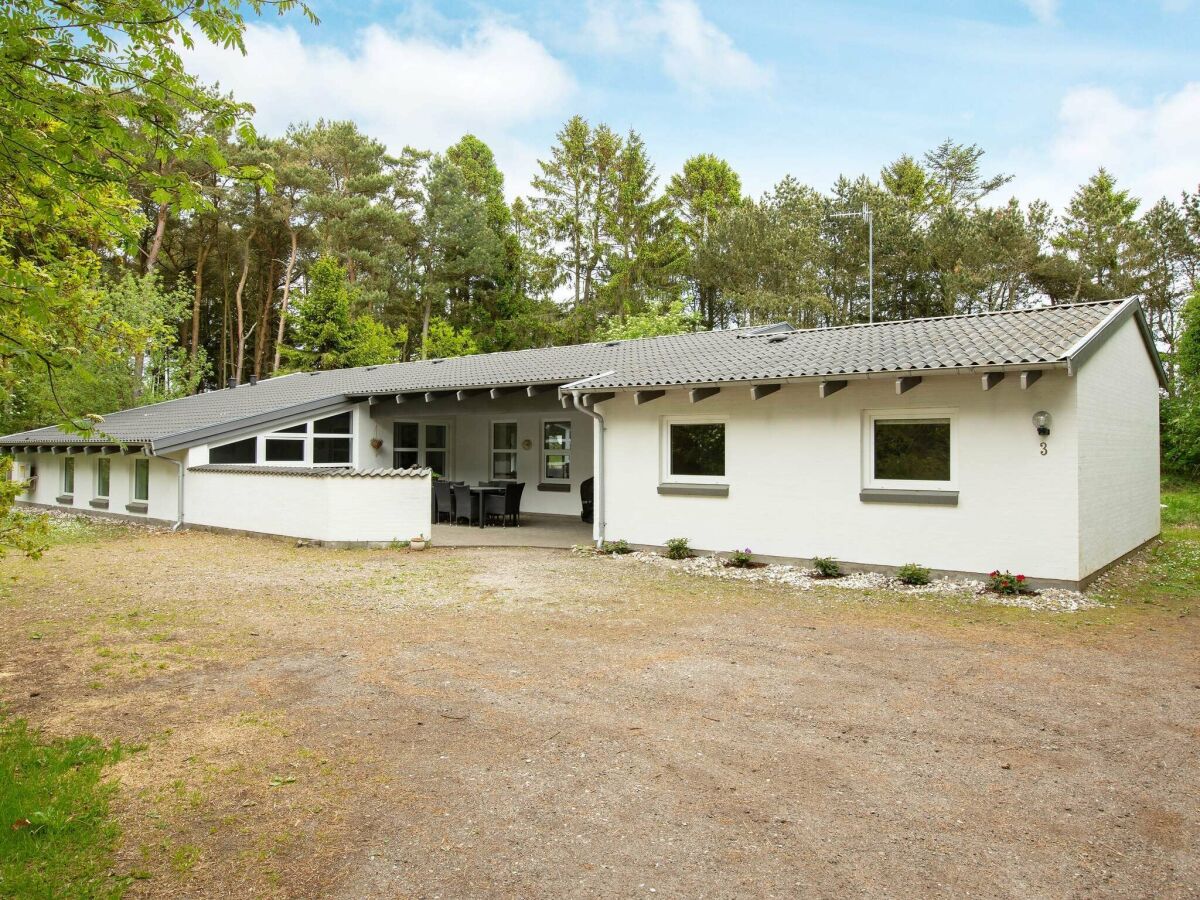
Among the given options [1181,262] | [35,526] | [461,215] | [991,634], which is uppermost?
[461,215]

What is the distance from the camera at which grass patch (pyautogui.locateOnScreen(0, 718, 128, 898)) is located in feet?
8.70

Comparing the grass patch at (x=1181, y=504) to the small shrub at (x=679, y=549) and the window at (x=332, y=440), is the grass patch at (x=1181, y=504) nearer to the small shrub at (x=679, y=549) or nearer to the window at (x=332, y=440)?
the small shrub at (x=679, y=549)

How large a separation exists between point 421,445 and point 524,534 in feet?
18.0

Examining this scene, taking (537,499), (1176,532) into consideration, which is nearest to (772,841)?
(537,499)

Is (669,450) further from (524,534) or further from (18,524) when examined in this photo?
(18,524)

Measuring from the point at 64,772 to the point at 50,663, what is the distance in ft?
7.99

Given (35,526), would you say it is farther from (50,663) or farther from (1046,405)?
(1046,405)

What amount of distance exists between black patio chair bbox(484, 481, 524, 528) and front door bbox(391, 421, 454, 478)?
11.6 feet

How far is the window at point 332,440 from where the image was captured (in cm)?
1652

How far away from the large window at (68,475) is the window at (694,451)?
15.4 m

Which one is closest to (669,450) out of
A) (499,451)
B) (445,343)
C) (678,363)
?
(678,363)

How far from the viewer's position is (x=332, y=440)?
16.8 metres

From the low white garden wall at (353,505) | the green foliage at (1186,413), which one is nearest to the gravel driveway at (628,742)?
the low white garden wall at (353,505)

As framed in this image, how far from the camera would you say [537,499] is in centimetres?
1658
